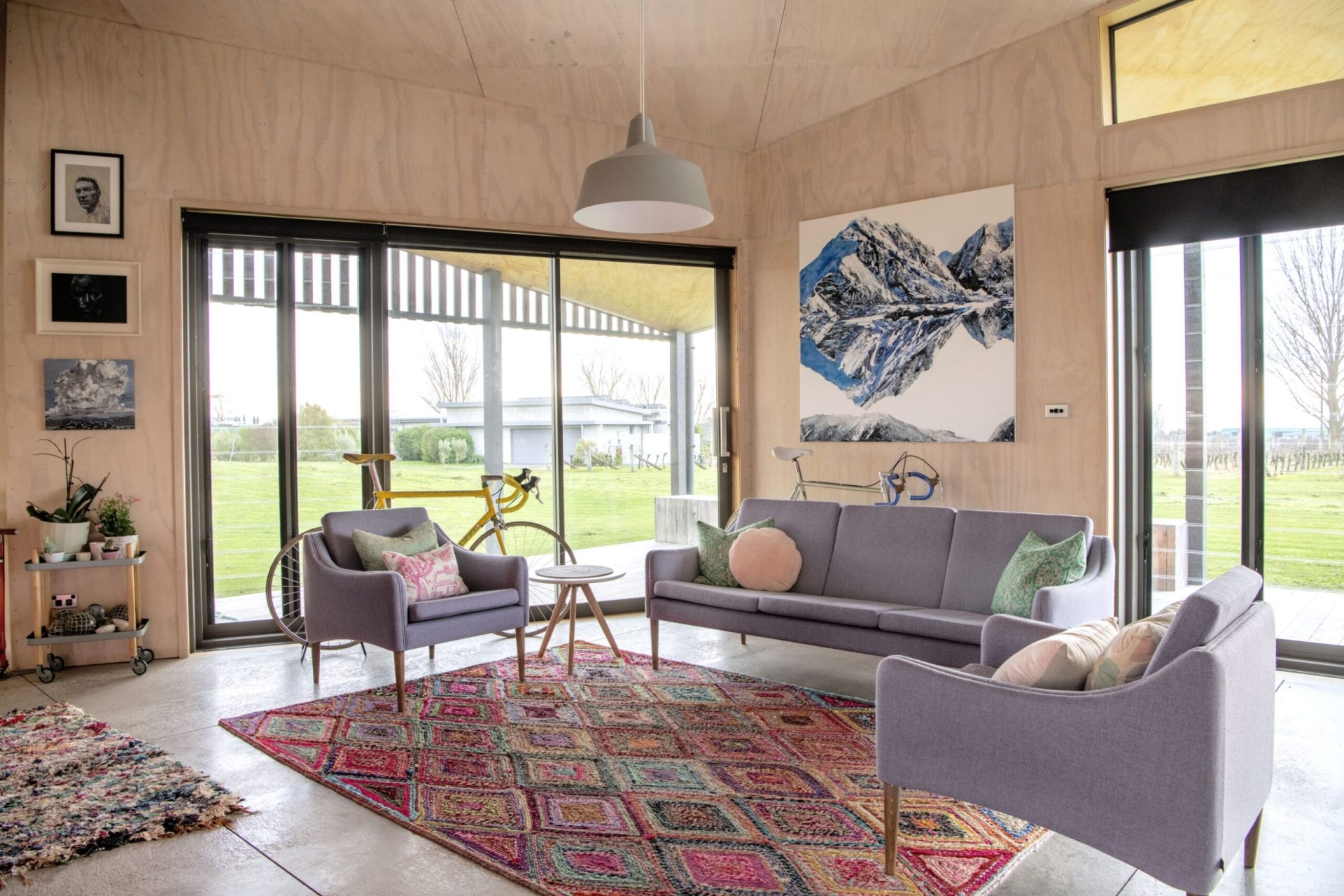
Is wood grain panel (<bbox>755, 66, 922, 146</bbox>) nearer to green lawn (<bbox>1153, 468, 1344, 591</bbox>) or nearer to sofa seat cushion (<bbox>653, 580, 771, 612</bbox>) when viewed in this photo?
green lawn (<bbox>1153, 468, 1344, 591</bbox>)

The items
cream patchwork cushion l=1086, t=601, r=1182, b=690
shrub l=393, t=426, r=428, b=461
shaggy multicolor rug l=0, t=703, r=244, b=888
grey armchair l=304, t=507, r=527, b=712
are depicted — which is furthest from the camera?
shrub l=393, t=426, r=428, b=461

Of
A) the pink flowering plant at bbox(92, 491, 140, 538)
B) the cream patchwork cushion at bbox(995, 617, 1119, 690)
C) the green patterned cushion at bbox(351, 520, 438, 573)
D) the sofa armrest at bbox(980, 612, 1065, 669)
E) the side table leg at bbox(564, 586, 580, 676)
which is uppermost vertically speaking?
the pink flowering plant at bbox(92, 491, 140, 538)

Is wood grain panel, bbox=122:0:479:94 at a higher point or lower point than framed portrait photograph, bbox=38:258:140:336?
higher

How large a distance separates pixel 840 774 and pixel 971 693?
3.41 feet

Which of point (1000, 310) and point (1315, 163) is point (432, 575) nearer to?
point (1000, 310)

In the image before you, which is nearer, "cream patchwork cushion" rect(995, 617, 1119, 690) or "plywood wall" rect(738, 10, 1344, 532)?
"cream patchwork cushion" rect(995, 617, 1119, 690)

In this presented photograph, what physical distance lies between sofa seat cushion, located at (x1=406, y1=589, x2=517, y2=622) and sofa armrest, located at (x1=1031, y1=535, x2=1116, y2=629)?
248 cm

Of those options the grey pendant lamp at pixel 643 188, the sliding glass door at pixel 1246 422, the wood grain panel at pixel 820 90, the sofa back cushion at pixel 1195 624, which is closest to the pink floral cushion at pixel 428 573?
the grey pendant lamp at pixel 643 188

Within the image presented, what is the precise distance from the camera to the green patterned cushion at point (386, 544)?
4.51 m

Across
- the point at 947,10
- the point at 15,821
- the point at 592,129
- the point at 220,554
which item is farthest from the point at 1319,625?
the point at 220,554

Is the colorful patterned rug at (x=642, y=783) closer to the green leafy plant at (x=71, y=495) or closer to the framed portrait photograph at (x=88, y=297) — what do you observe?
the green leafy plant at (x=71, y=495)

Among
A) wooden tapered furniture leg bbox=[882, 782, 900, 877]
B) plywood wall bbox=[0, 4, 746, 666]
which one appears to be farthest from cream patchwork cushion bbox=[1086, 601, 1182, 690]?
plywood wall bbox=[0, 4, 746, 666]

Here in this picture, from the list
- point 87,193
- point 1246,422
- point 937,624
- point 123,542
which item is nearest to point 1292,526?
point 1246,422

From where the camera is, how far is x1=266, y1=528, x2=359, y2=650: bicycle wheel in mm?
5254
